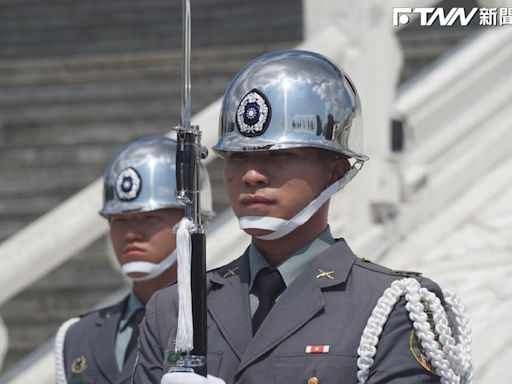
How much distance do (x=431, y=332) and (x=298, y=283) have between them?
381 millimetres

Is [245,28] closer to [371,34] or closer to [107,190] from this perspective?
[371,34]

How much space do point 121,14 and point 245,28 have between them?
→ 52.8 inches

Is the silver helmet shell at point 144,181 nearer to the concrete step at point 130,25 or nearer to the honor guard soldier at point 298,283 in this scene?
the honor guard soldier at point 298,283

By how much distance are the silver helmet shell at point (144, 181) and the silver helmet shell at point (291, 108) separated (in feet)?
5.20

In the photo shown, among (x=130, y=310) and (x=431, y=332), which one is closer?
(x=431, y=332)

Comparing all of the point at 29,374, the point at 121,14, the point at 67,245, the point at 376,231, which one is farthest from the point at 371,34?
the point at 121,14

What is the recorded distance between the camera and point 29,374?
730cm

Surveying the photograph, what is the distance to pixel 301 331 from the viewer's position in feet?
13.7

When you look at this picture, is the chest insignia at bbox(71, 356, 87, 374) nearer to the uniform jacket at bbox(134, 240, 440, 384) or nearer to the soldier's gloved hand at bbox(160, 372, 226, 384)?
the uniform jacket at bbox(134, 240, 440, 384)

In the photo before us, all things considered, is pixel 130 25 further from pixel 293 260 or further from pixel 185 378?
pixel 185 378

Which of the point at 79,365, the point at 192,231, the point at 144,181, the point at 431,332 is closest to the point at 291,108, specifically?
the point at 192,231

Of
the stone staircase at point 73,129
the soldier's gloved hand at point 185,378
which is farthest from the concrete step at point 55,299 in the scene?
the soldier's gloved hand at point 185,378

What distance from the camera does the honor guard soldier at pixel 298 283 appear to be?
13.5 ft

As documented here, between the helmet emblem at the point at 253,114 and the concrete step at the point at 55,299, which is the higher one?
the helmet emblem at the point at 253,114
